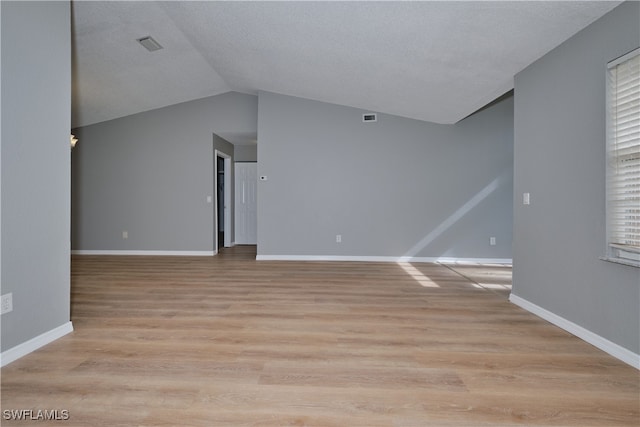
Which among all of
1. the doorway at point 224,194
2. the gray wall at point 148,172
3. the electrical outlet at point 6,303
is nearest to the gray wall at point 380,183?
the gray wall at point 148,172

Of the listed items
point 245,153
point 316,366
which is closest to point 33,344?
point 316,366

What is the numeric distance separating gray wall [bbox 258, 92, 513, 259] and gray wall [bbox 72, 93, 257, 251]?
4.18 ft

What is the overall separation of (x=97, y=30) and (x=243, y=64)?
1785mm

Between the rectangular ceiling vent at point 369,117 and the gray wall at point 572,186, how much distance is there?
263 cm

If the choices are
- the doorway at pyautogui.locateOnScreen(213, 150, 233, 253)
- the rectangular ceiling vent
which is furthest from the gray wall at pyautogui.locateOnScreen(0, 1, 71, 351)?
the doorway at pyautogui.locateOnScreen(213, 150, 233, 253)

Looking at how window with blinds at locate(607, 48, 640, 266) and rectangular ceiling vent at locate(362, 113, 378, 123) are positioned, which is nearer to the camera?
window with blinds at locate(607, 48, 640, 266)

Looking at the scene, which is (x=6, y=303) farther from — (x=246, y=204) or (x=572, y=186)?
(x=246, y=204)

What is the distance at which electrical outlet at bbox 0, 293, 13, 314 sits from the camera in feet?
6.22

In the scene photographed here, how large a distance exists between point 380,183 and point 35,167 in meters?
4.66

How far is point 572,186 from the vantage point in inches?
99.5

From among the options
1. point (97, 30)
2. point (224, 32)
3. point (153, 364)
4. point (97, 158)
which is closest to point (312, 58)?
point (224, 32)

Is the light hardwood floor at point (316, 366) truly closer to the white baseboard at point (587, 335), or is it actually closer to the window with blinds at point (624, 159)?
the white baseboard at point (587, 335)

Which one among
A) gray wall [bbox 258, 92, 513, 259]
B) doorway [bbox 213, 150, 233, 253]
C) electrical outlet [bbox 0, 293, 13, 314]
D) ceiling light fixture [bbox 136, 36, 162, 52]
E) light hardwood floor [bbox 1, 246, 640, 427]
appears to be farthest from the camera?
doorway [bbox 213, 150, 233, 253]

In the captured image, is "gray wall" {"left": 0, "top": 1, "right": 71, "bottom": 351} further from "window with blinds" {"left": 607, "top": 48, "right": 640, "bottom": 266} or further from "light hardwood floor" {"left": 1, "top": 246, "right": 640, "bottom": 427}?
"window with blinds" {"left": 607, "top": 48, "right": 640, "bottom": 266}
